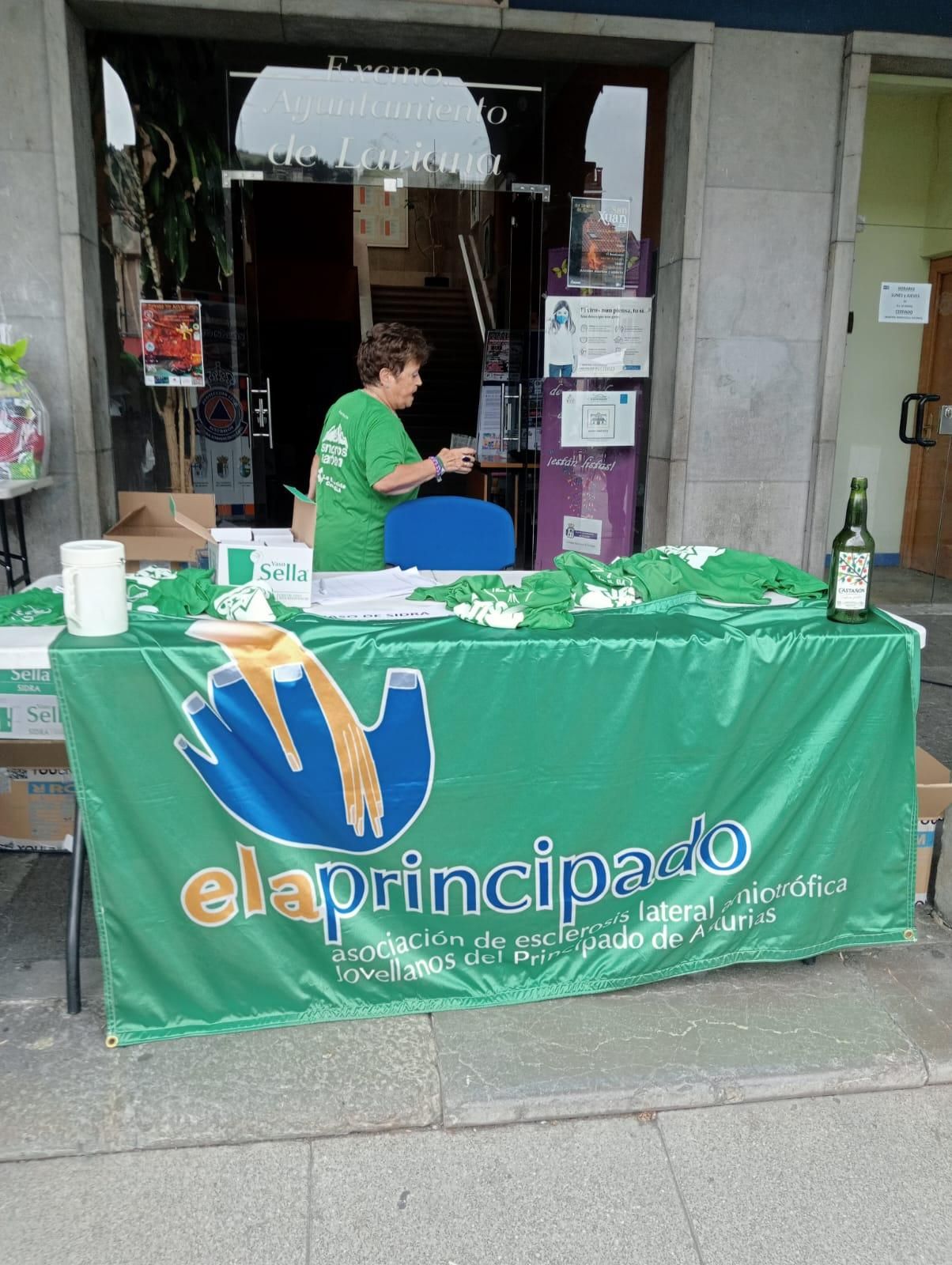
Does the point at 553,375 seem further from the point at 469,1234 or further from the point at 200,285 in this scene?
the point at 469,1234

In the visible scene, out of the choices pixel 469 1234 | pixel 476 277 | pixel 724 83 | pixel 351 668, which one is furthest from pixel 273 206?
pixel 469 1234

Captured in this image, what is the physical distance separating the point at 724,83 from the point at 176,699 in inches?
169

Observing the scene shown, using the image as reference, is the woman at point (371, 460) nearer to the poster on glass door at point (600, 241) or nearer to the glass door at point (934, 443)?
the poster on glass door at point (600, 241)

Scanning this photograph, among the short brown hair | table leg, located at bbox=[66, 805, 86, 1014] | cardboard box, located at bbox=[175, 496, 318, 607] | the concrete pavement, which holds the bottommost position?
the concrete pavement

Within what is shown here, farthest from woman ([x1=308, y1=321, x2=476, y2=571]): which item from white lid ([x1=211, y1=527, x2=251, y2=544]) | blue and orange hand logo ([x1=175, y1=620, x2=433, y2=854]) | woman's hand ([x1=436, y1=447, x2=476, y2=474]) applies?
blue and orange hand logo ([x1=175, y1=620, x2=433, y2=854])

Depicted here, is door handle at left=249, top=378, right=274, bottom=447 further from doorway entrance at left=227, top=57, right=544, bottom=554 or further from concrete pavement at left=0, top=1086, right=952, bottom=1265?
concrete pavement at left=0, top=1086, right=952, bottom=1265

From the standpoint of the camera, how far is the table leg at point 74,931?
7.68 ft

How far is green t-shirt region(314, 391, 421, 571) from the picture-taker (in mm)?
3455

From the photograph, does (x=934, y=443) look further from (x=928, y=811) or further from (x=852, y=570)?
(x=852, y=570)

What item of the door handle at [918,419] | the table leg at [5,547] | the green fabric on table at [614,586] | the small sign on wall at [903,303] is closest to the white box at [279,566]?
the green fabric on table at [614,586]

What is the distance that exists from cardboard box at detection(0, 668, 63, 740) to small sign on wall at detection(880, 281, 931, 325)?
548 cm

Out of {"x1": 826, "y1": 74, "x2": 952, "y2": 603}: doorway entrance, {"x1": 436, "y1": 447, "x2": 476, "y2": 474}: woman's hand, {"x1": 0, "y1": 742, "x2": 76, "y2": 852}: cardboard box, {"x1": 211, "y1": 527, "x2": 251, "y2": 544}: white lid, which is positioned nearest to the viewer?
{"x1": 211, "y1": 527, "x2": 251, "y2": 544}: white lid

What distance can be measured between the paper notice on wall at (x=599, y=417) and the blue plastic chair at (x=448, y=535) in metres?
2.35

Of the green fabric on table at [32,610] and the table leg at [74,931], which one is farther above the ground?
the green fabric on table at [32,610]
